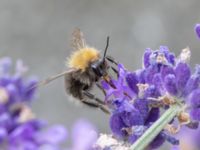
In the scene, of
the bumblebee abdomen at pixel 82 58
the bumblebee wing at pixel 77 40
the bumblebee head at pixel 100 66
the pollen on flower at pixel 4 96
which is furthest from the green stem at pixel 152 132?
the pollen on flower at pixel 4 96

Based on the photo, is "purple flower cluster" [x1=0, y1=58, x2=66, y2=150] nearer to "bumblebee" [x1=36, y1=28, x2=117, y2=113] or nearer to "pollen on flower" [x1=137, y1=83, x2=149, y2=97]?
"bumblebee" [x1=36, y1=28, x2=117, y2=113]

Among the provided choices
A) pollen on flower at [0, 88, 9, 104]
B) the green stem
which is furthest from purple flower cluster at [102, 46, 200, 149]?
pollen on flower at [0, 88, 9, 104]

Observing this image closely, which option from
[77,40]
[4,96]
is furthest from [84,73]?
[4,96]

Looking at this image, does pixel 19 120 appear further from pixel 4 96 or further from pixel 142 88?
pixel 142 88

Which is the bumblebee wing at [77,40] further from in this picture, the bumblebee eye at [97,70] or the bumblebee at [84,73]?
the bumblebee eye at [97,70]

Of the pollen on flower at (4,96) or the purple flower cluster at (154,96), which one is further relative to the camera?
the pollen on flower at (4,96)

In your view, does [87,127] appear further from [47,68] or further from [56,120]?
[47,68]

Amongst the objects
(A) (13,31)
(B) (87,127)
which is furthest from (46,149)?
(A) (13,31)
